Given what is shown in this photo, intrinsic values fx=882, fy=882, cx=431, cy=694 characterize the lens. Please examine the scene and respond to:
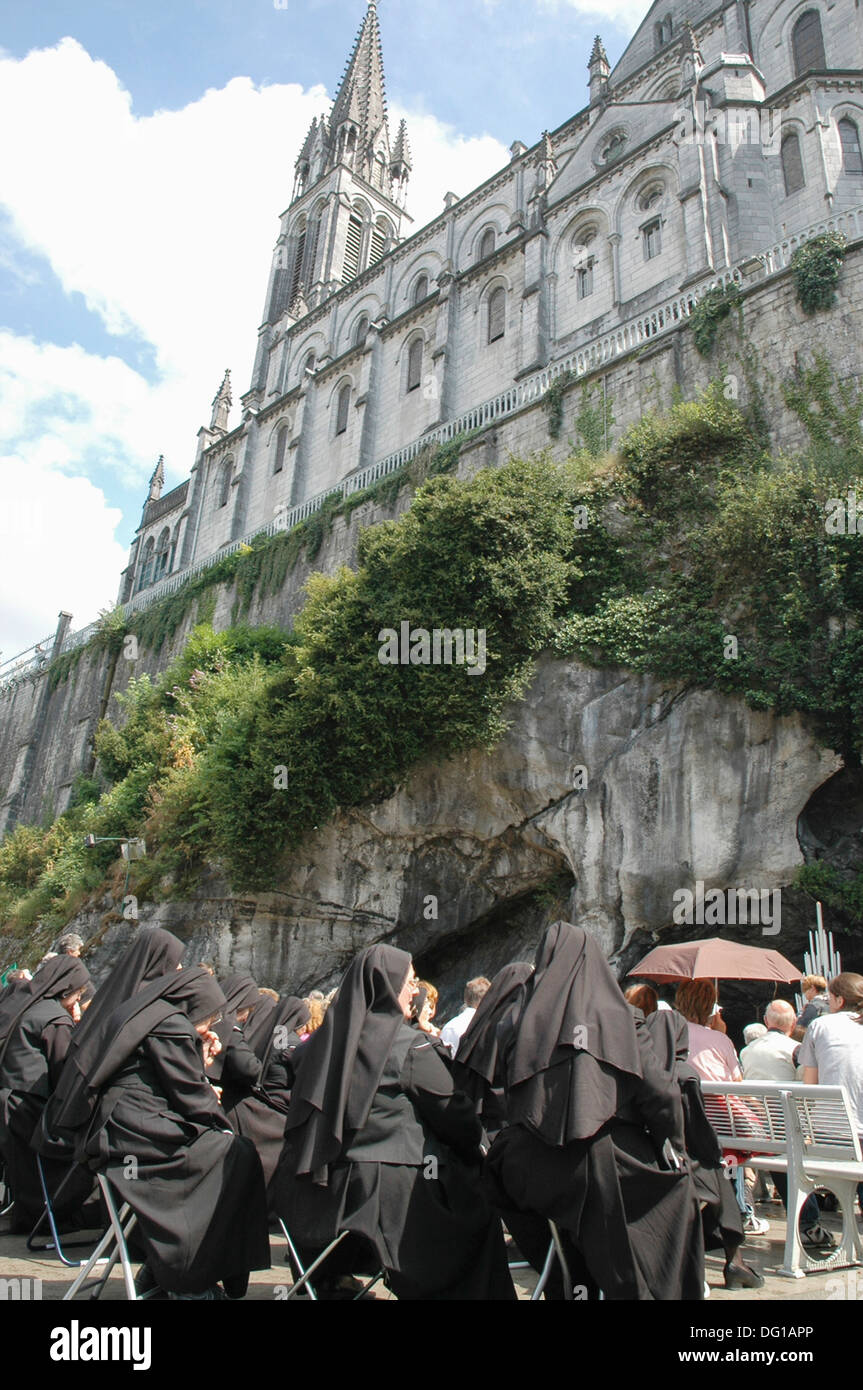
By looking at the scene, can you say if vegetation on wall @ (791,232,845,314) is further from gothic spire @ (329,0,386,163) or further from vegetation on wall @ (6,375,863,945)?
gothic spire @ (329,0,386,163)

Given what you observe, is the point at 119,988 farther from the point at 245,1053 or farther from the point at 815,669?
the point at 815,669

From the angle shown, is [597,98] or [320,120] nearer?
[597,98]

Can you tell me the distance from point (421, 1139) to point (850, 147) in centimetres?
2838

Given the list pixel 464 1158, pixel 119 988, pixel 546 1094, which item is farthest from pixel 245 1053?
pixel 546 1094

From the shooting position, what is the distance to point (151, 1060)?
4.50 m

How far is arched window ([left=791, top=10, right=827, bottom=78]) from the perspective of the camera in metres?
26.8

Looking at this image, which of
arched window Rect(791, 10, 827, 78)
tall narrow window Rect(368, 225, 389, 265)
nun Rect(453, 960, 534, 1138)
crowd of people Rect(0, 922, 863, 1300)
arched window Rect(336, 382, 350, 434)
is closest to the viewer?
crowd of people Rect(0, 922, 863, 1300)

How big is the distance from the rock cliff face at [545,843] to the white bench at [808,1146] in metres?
7.07

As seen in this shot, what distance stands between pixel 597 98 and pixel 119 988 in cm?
3665

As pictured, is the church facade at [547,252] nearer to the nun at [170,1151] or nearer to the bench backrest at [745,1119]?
the bench backrest at [745,1119]

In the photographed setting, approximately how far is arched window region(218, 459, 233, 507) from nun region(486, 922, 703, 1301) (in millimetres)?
39486

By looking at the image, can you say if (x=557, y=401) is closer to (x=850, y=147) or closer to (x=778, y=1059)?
(x=850, y=147)

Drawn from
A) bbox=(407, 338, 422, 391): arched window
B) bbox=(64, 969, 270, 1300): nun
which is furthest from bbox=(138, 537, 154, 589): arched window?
bbox=(64, 969, 270, 1300): nun

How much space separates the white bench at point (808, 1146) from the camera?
4910 mm
